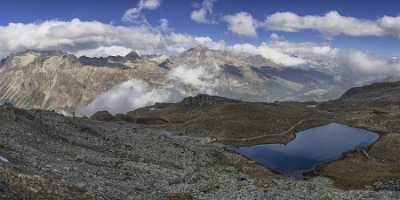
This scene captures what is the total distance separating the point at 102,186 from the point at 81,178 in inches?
134

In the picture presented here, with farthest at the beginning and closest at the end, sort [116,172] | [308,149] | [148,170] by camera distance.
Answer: [308,149] → [148,170] → [116,172]

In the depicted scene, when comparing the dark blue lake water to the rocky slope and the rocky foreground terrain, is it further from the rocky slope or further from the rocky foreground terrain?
the rocky slope

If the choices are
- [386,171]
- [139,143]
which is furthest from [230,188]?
[139,143]

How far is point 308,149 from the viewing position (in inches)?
5118

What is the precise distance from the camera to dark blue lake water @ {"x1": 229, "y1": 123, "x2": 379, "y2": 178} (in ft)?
362

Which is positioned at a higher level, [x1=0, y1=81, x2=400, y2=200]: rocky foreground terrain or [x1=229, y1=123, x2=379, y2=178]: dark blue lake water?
[x1=229, y1=123, x2=379, y2=178]: dark blue lake water

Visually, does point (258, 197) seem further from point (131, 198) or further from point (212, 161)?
point (212, 161)

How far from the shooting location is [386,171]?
89.1 metres

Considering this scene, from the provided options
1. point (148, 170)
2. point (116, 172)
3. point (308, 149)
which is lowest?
point (116, 172)

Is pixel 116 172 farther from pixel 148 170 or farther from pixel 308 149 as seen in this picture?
pixel 308 149

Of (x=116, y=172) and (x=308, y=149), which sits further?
(x=308, y=149)

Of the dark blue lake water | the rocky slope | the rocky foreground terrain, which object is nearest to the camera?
the rocky slope

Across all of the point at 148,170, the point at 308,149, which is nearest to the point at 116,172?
the point at 148,170

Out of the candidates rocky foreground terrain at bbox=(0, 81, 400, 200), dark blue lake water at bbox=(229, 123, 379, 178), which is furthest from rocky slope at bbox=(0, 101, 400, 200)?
dark blue lake water at bbox=(229, 123, 379, 178)
